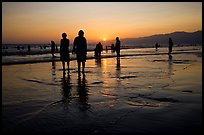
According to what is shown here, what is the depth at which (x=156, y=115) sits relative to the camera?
18.1ft

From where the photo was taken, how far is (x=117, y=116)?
555 cm

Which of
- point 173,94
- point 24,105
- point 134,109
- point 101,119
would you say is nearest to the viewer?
point 101,119

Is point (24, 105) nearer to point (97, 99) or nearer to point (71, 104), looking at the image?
point (71, 104)

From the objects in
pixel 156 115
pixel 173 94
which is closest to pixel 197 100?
pixel 173 94

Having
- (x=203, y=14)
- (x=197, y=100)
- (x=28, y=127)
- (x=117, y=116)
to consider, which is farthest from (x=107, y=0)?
(x=197, y=100)

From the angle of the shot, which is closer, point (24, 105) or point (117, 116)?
point (117, 116)

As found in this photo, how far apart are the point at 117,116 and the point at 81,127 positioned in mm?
1020

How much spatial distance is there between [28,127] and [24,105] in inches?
76.8

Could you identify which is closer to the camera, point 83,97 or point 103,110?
point 103,110

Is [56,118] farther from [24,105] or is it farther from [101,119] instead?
[24,105]

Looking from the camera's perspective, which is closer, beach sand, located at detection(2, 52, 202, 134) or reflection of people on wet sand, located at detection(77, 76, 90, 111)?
beach sand, located at detection(2, 52, 202, 134)

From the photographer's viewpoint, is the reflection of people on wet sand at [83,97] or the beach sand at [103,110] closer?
the beach sand at [103,110]

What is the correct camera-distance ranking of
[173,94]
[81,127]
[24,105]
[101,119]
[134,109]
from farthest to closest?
[173,94] → [24,105] → [134,109] → [101,119] → [81,127]

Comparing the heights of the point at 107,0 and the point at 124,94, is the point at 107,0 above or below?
above
